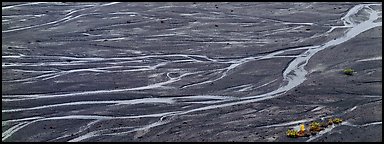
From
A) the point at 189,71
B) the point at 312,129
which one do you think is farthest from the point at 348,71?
the point at 189,71

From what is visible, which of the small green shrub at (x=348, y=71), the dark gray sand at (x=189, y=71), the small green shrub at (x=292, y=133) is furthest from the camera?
the small green shrub at (x=348, y=71)

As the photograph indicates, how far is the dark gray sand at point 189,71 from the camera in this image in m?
16.5

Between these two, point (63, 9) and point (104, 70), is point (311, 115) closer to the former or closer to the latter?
point (104, 70)

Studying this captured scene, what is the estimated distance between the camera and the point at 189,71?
68.2ft

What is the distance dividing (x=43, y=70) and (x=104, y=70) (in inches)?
80.4

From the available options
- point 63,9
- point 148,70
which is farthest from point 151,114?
point 63,9

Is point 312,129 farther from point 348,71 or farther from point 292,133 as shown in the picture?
point 348,71

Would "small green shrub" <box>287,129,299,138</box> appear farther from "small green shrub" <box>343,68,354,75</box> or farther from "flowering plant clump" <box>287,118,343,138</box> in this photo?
"small green shrub" <box>343,68,354,75</box>

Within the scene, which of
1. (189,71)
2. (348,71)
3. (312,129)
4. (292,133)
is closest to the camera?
(292,133)

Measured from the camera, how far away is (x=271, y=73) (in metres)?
20.4

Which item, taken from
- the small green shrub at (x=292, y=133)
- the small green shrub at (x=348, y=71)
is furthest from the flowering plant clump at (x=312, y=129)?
the small green shrub at (x=348, y=71)

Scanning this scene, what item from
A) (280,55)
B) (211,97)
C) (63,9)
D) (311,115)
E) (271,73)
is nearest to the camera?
(311,115)

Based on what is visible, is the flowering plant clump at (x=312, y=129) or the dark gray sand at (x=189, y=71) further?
the dark gray sand at (x=189, y=71)

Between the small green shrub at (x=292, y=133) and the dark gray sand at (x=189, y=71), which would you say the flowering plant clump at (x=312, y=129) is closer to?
the small green shrub at (x=292, y=133)
